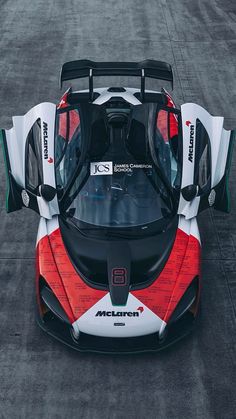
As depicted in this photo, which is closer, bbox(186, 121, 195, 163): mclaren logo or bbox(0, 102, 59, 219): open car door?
bbox(0, 102, 59, 219): open car door

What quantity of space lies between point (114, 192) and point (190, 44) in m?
8.09

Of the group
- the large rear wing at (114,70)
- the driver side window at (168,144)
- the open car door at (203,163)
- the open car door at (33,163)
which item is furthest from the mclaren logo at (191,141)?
the open car door at (33,163)

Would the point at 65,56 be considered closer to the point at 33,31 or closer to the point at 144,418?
the point at 33,31

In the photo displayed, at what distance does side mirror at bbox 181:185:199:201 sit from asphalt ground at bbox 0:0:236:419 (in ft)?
3.78

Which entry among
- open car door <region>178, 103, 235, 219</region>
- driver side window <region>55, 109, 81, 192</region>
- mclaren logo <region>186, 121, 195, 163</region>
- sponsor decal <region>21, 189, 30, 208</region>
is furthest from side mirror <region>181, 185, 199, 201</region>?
sponsor decal <region>21, 189, 30, 208</region>

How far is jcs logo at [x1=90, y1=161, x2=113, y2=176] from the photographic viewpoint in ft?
26.5

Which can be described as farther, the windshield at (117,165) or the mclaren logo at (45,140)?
the mclaren logo at (45,140)

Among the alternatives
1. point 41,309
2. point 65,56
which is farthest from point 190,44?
point 41,309

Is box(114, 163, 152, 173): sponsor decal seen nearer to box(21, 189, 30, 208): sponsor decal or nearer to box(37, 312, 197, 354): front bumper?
box(21, 189, 30, 208): sponsor decal

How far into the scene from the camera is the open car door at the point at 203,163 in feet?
26.5

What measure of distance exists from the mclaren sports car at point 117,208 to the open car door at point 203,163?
15 mm

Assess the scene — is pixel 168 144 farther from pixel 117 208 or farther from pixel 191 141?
pixel 117 208

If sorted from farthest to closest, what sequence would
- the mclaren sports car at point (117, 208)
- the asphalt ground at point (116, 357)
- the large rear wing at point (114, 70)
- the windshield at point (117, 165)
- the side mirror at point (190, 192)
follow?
the large rear wing at point (114, 70) → the side mirror at point (190, 192) → the windshield at point (117, 165) → the mclaren sports car at point (117, 208) → the asphalt ground at point (116, 357)

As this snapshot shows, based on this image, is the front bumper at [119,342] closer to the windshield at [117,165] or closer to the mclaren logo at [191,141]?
the windshield at [117,165]
